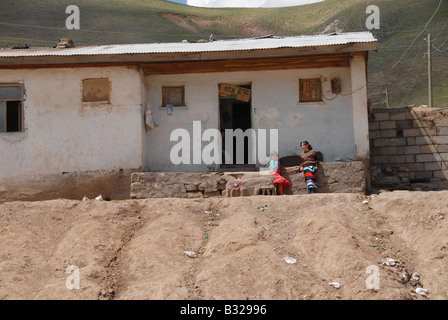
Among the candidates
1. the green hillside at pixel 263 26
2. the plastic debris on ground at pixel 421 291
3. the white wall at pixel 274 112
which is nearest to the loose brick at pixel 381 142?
the white wall at pixel 274 112

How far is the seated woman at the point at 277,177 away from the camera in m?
11.8

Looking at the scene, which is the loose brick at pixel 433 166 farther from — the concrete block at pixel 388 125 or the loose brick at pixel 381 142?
the concrete block at pixel 388 125

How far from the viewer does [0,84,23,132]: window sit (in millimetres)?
13445

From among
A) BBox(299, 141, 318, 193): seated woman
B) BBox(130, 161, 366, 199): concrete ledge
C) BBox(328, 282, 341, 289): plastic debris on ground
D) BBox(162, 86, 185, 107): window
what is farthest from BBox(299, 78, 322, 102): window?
BBox(328, 282, 341, 289): plastic debris on ground

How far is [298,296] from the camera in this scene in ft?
24.2

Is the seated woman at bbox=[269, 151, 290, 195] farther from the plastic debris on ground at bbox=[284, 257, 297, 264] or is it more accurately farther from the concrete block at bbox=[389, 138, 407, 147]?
the concrete block at bbox=[389, 138, 407, 147]

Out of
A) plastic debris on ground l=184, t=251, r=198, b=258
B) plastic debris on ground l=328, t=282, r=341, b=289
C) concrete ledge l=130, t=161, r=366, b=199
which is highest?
concrete ledge l=130, t=161, r=366, b=199

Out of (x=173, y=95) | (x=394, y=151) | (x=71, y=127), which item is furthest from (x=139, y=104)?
(x=394, y=151)

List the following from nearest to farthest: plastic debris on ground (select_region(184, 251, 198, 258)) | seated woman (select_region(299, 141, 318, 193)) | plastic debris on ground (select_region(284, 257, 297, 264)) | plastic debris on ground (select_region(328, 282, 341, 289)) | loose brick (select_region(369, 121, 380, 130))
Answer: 1. plastic debris on ground (select_region(328, 282, 341, 289))
2. plastic debris on ground (select_region(284, 257, 297, 264))
3. plastic debris on ground (select_region(184, 251, 198, 258))
4. seated woman (select_region(299, 141, 318, 193))
5. loose brick (select_region(369, 121, 380, 130))

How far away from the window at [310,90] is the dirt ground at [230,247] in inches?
130

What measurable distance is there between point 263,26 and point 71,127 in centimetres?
5140

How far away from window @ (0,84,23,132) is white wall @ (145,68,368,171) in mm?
3193

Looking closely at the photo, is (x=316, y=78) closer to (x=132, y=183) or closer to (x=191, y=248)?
(x=132, y=183)
